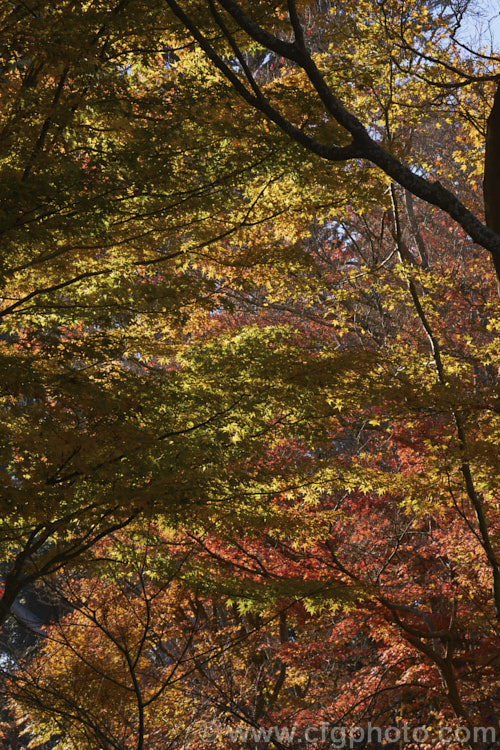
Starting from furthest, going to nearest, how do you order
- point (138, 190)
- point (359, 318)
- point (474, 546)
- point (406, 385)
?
point (359, 318) < point (474, 546) < point (406, 385) < point (138, 190)

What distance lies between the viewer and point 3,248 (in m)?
4.23

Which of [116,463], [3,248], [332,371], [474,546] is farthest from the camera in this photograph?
[474,546]

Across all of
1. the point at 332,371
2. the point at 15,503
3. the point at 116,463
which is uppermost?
the point at 332,371

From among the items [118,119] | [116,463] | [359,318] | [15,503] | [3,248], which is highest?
[359,318]

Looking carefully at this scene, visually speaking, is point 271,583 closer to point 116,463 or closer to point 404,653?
point 116,463

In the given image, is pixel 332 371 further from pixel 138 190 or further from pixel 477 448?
pixel 138 190

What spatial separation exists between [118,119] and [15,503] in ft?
9.83

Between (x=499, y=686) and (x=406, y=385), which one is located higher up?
(x=406, y=385)

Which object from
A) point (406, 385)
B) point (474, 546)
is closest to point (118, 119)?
point (406, 385)

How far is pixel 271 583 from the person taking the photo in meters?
6.78

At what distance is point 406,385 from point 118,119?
3824mm

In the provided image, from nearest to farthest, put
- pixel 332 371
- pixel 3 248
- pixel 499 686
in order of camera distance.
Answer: pixel 3 248 < pixel 332 371 < pixel 499 686

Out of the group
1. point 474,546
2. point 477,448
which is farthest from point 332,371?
point 474,546

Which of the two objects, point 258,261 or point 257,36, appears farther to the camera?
point 258,261
